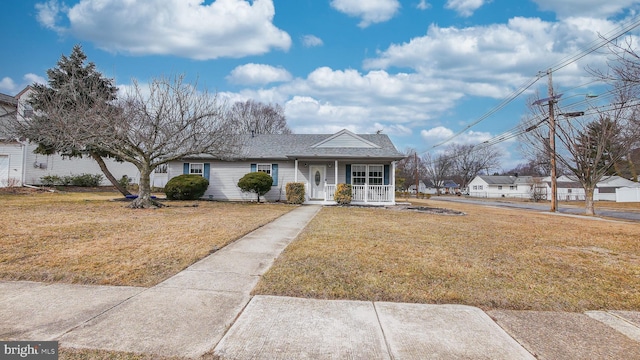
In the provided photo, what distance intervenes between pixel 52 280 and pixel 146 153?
899cm

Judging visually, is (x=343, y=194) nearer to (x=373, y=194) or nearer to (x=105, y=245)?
(x=373, y=194)

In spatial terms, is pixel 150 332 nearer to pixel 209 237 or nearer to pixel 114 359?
pixel 114 359

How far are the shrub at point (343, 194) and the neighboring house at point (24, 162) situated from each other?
17047mm

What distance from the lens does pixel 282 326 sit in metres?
2.87

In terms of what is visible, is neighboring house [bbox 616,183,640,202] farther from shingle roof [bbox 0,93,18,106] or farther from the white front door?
shingle roof [bbox 0,93,18,106]

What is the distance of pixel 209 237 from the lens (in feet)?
22.3

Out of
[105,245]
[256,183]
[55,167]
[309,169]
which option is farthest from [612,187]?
[55,167]

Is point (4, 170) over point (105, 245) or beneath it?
over

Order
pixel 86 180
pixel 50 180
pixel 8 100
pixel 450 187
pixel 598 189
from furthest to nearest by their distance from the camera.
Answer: pixel 450 187 → pixel 598 189 → pixel 86 180 → pixel 8 100 → pixel 50 180

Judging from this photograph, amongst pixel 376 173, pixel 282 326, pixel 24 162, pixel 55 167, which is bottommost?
pixel 282 326

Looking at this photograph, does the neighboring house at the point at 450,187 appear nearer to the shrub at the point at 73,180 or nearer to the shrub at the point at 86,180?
the shrub at the point at 86,180

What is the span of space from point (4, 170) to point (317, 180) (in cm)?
2038

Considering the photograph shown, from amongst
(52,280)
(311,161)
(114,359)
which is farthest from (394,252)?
(311,161)

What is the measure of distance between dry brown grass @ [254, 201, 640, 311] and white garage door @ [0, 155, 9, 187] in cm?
2316
